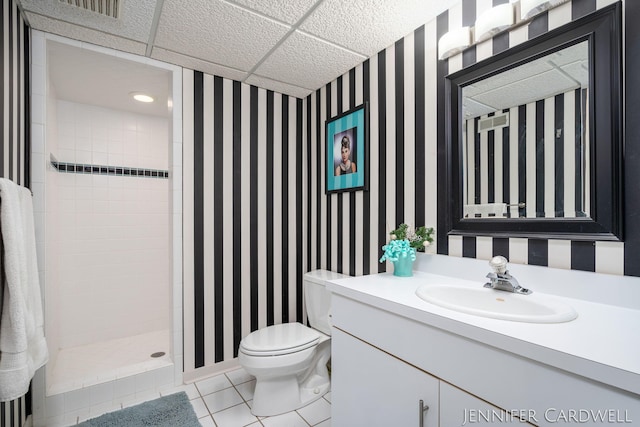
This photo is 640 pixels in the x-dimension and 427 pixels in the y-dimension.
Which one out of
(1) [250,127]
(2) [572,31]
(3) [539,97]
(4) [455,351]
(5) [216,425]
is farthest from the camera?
(1) [250,127]

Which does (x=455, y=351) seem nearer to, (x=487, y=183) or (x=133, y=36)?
(x=487, y=183)

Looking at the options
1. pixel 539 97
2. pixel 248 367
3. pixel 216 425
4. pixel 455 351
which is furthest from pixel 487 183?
pixel 216 425

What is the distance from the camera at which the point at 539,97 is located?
119cm

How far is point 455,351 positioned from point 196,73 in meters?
2.27

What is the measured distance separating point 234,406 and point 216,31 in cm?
217

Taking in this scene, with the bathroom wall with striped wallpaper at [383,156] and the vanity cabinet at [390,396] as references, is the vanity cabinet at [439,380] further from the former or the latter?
the bathroom wall with striped wallpaper at [383,156]

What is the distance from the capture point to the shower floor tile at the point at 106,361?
1.86 m

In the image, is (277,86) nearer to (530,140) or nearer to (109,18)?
(109,18)

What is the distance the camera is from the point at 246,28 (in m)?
1.65

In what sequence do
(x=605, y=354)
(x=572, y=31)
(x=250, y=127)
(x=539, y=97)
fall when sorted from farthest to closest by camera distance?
(x=250, y=127) < (x=539, y=97) < (x=572, y=31) < (x=605, y=354)

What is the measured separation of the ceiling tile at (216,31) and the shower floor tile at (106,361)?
2042 mm

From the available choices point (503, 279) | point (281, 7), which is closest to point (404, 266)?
point (503, 279)

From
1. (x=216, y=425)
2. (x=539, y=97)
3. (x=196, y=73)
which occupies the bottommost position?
(x=216, y=425)

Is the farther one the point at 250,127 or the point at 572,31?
the point at 250,127
